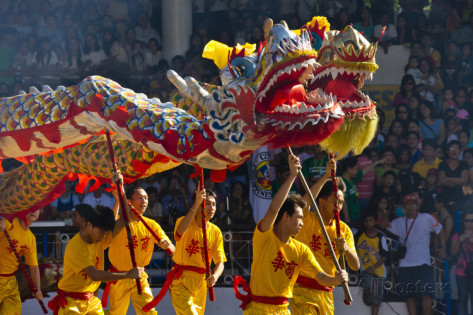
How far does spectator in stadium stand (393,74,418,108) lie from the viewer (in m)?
9.54

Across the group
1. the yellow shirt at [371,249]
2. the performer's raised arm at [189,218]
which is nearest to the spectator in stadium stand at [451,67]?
the yellow shirt at [371,249]

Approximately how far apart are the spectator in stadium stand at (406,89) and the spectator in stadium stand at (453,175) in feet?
2.61

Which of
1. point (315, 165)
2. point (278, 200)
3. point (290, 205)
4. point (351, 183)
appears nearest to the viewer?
point (278, 200)

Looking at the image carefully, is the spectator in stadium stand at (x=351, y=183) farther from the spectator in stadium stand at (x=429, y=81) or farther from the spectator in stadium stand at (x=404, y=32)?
the spectator in stadium stand at (x=404, y=32)

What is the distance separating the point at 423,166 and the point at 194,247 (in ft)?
9.31

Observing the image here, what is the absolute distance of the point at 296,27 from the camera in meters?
9.98

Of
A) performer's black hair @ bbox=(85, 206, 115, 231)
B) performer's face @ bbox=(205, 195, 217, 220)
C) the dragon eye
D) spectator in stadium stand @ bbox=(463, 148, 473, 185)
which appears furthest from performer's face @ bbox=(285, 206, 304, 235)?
spectator in stadium stand @ bbox=(463, 148, 473, 185)

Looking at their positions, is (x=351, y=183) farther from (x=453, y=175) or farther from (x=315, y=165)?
(x=453, y=175)

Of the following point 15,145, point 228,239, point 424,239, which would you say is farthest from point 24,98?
point 424,239

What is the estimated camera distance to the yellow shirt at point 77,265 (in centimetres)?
638

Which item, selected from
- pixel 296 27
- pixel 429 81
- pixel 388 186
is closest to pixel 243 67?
pixel 388 186

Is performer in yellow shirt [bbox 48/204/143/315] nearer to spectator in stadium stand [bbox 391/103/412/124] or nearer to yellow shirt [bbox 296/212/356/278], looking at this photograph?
yellow shirt [bbox 296/212/356/278]

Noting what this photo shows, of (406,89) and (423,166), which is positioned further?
(406,89)

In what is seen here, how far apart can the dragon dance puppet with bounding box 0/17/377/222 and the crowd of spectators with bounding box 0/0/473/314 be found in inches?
97.2
